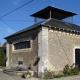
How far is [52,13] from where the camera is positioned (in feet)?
59.9

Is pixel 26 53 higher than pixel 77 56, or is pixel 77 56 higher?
pixel 26 53

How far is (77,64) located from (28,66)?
200 inches

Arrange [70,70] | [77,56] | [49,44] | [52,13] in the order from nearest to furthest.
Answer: [49,44] < [70,70] < [77,56] < [52,13]

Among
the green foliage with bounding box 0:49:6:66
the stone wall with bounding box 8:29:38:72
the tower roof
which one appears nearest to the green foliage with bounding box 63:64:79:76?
the stone wall with bounding box 8:29:38:72

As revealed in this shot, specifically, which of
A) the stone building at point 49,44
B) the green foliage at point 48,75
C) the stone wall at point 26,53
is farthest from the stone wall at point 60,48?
the stone wall at point 26,53

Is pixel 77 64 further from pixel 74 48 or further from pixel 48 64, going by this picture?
pixel 48 64

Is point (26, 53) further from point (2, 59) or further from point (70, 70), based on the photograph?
point (2, 59)

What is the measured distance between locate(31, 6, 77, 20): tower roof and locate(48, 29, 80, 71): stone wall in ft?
11.5

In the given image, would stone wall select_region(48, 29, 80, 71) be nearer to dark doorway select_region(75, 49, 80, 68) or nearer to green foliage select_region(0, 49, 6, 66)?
dark doorway select_region(75, 49, 80, 68)

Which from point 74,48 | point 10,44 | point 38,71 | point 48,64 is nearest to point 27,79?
point 38,71

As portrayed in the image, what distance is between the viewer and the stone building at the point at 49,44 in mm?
14016

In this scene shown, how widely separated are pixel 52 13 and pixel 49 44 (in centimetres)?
522

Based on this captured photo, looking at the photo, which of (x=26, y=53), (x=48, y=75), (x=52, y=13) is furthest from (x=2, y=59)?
(x=48, y=75)

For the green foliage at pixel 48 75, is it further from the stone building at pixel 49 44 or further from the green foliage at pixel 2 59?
the green foliage at pixel 2 59
